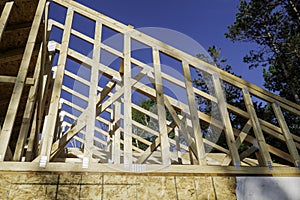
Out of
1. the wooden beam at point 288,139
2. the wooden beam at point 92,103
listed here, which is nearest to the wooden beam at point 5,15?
the wooden beam at point 92,103

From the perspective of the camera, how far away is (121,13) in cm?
916

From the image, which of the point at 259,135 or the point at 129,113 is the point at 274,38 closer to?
the point at 259,135

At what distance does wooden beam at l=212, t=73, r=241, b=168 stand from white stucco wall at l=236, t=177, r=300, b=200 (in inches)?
9.5

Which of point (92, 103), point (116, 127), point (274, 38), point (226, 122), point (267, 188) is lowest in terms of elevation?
point (267, 188)

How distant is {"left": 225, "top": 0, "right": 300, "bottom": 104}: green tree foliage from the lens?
1101 centimetres

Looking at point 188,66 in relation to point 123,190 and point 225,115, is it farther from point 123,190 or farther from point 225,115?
point 123,190

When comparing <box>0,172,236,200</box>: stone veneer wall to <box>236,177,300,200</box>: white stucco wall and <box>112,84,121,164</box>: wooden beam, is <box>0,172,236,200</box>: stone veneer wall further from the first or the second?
<box>112,84,121,164</box>: wooden beam

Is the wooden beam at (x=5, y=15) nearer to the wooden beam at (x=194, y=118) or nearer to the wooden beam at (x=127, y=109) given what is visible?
the wooden beam at (x=127, y=109)

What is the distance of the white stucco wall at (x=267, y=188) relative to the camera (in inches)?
108

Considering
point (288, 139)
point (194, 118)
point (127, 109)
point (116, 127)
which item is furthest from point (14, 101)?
point (288, 139)

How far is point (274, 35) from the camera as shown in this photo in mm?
12094

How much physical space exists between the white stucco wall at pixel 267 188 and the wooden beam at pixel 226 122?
242 millimetres

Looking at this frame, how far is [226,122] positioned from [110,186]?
5.94 feet

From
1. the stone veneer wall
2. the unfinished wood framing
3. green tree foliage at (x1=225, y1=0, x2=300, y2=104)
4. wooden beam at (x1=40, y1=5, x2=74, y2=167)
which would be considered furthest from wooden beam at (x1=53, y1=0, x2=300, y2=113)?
green tree foliage at (x1=225, y1=0, x2=300, y2=104)
